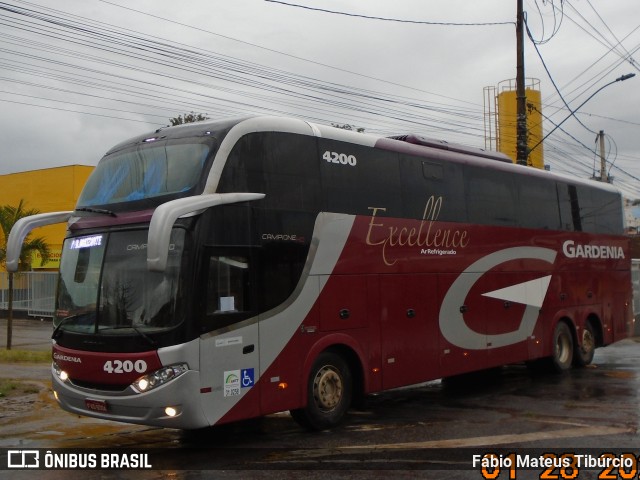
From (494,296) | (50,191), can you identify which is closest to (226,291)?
(494,296)

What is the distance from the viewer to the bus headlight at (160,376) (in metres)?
7.70

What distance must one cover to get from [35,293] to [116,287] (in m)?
24.0

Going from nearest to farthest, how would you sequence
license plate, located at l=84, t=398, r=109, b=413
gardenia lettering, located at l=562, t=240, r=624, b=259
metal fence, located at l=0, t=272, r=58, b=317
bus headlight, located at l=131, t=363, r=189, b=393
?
bus headlight, located at l=131, t=363, r=189, b=393
license plate, located at l=84, t=398, r=109, b=413
gardenia lettering, located at l=562, t=240, r=624, b=259
metal fence, located at l=0, t=272, r=58, b=317

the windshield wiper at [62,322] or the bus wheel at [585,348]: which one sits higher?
the windshield wiper at [62,322]

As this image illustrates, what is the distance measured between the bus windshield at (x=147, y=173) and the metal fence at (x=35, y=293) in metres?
21.7

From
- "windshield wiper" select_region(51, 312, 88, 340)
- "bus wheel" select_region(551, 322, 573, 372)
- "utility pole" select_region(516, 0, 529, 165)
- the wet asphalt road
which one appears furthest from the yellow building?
"windshield wiper" select_region(51, 312, 88, 340)

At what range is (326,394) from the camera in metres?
9.53

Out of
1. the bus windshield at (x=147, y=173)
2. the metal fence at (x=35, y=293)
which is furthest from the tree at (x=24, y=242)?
the metal fence at (x=35, y=293)

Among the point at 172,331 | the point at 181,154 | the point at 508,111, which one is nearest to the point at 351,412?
the point at 172,331

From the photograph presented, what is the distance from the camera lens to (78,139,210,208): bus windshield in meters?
8.39

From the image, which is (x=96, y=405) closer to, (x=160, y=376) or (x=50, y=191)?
(x=160, y=376)

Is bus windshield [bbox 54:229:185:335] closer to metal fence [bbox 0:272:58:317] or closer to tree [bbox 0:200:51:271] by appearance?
tree [bbox 0:200:51:271]

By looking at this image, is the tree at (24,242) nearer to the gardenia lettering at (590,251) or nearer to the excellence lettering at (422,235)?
the excellence lettering at (422,235)

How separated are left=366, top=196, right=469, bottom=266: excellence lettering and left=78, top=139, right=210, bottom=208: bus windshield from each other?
9.80ft
